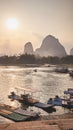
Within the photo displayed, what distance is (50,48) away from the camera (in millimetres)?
5844

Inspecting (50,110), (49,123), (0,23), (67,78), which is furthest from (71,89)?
(0,23)

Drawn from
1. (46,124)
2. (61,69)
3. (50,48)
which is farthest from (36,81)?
(46,124)

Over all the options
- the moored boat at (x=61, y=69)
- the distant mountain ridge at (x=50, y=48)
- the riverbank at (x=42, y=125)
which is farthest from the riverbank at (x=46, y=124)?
the distant mountain ridge at (x=50, y=48)

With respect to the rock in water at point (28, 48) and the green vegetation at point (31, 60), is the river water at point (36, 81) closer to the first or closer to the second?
the green vegetation at point (31, 60)

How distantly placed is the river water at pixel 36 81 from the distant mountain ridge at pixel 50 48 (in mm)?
294

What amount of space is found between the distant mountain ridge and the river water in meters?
0.29

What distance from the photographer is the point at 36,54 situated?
5734 millimetres

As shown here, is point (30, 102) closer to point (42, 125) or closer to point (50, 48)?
point (42, 125)

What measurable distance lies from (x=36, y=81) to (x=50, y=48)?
70cm

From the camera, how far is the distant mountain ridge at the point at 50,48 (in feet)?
18.6

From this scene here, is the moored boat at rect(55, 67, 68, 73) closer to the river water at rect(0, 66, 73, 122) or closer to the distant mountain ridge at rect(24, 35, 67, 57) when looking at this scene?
the river water at rect(0, 66, 73, 122)

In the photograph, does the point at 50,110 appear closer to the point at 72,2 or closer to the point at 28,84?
the point at 28,84

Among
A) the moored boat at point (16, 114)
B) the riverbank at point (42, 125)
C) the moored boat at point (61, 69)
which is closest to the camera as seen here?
the riverbank at point (42, 125)

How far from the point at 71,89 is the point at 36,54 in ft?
3.14
